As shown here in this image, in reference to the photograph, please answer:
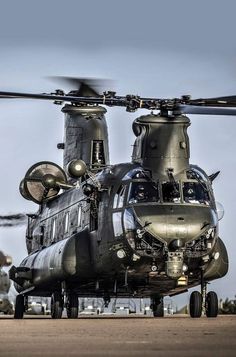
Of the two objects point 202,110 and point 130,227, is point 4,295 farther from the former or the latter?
point 202,110

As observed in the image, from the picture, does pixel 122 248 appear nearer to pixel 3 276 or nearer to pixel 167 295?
pixel 167 295

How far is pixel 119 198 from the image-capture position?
26.2 metres

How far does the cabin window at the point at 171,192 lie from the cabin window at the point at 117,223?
4.52ft

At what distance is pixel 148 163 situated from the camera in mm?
26344

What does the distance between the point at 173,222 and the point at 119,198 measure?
215 centimetres

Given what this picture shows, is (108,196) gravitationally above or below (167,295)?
above

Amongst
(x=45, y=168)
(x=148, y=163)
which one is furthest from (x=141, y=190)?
(x=45, y=168)

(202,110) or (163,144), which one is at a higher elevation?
(202,110)

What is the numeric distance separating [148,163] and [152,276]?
314cm

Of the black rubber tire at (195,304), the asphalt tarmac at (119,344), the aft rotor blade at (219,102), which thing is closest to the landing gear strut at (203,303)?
the black rubber tire at (195,304)

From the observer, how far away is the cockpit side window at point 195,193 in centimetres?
2565

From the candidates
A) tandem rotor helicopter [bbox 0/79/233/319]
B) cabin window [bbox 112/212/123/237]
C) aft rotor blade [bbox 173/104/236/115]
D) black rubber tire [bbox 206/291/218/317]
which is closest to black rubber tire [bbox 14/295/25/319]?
tandem rotor helicopter [bbox 0/79/233/319]

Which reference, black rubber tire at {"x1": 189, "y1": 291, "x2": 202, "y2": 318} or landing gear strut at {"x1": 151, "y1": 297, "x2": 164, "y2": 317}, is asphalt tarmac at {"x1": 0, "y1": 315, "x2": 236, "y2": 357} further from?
landing gear strut at {"x1": 151, "y1": 297, "x2": 164, "y2": 317}

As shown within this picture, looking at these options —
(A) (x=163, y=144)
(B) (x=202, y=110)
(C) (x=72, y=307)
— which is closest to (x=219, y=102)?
(B) (x=202, y=110)
